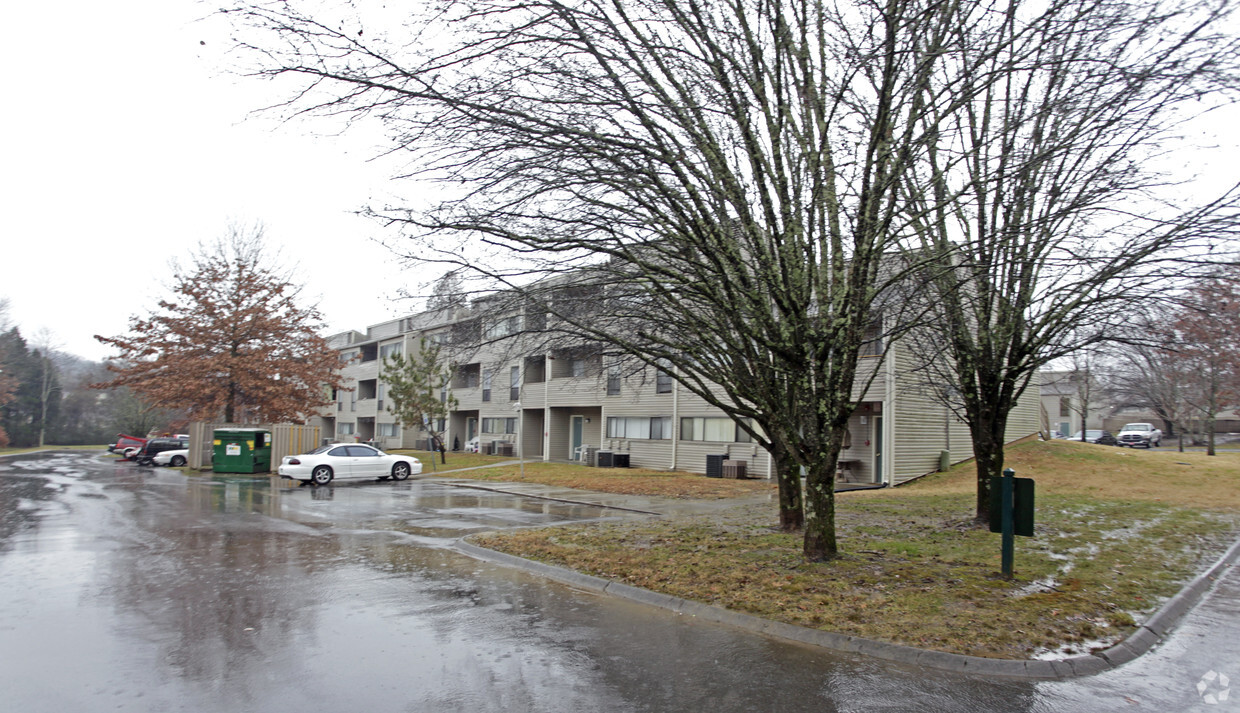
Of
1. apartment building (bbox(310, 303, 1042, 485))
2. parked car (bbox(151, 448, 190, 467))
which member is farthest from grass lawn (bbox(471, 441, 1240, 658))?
parked car (bbox(151, 448, 190, 467))

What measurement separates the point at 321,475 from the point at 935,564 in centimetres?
2183

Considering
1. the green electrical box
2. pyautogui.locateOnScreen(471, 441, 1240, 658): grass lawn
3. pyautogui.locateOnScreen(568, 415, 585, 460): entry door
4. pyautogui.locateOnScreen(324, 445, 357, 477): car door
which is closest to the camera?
pyautogui.locateOnScreen(471, 441, 1240, 658): grass lawn

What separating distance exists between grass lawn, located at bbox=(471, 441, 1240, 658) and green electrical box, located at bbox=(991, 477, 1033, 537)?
2.09 ft

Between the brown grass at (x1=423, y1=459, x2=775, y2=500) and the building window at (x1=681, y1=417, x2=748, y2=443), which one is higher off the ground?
the building window at (x1=681, y1=417, x2=748, y2=443)

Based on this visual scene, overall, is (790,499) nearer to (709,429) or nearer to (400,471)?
(709,429)

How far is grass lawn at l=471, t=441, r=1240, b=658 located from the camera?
6.92 metres

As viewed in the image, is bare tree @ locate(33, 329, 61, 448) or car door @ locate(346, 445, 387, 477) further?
bare tree @ locate(33, 329, 61, 448)

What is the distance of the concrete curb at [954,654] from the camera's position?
592 centimetres

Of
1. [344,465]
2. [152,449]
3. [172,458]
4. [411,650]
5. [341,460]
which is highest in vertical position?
[411,650]

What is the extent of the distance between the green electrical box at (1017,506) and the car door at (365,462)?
2293 cm

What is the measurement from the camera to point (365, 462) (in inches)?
1059

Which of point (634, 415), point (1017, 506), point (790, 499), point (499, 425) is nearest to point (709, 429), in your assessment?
point (634, 415)

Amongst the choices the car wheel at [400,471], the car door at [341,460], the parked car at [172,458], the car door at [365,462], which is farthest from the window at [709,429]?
the parked car at [172,458]

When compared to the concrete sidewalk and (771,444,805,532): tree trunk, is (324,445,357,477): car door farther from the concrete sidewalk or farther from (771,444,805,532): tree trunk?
(771,444,805,532): tree trunk
